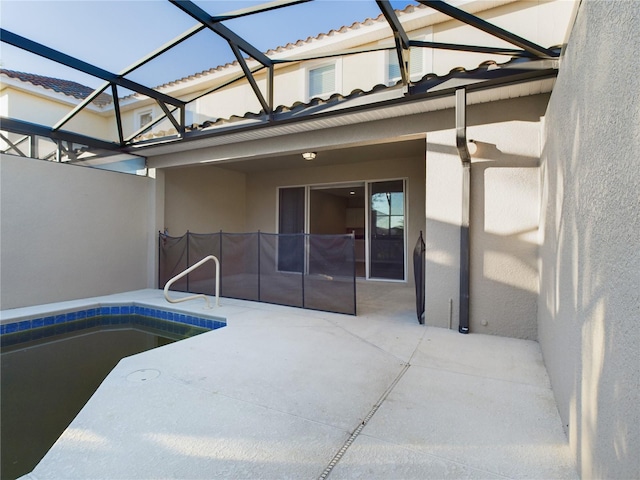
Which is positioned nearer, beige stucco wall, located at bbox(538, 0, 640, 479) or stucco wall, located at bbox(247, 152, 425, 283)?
beige stucco wall, located at bbox(538, 0, 640, 479)

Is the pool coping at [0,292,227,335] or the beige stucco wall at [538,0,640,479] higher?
the beige stucco wall at [538,0,640,479]

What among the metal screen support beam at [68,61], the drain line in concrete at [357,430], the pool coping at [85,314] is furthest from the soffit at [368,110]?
the drain line in concrete at [357,430]

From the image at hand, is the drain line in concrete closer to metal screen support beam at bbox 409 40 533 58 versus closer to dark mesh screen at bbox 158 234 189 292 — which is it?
metal screen support beam at bbox 409 40 533 58

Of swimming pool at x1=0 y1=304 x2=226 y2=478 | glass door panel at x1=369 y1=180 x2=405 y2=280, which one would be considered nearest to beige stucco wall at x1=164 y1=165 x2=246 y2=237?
swimming pool at x1=0 y1=304 x2=226 y2=478

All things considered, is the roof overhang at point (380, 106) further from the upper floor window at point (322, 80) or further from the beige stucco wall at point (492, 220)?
the upper floor window at point (322, 80)

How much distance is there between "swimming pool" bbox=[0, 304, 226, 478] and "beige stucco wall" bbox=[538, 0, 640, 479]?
312 cm

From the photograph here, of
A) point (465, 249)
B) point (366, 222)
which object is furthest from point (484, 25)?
point (366, 222)

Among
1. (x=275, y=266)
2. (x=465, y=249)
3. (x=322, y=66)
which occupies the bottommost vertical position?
(x=275, y=266)

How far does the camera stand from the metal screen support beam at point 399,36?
284 cm

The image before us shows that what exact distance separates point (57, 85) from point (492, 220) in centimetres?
1155

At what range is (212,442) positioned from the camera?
1944 mm

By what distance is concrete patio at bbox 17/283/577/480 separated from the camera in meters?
1.76

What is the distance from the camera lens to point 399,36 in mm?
3291

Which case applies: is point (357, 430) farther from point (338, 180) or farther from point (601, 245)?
point (338, 180)
